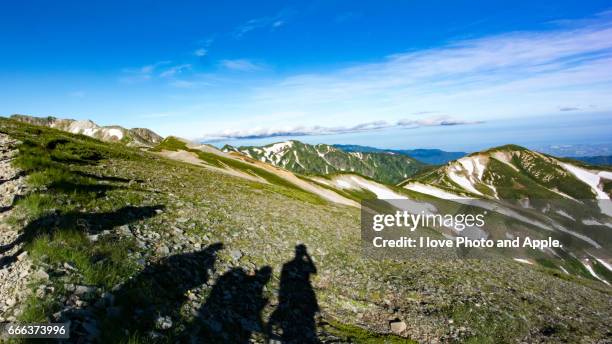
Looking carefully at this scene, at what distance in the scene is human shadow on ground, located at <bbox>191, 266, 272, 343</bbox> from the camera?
11.1 meters

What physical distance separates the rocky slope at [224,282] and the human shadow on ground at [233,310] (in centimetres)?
6

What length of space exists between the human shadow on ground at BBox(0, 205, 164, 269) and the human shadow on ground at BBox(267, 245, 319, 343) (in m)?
8.64

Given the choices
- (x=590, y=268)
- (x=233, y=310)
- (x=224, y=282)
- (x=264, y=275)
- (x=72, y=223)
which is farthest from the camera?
(x=590, y=268)

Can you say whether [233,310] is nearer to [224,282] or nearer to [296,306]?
[224,282]

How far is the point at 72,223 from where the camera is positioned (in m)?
14.5

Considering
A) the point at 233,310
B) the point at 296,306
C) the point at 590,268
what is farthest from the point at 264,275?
the point at 590,268

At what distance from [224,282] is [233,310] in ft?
7.31

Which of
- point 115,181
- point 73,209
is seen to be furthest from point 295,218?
point 73,209

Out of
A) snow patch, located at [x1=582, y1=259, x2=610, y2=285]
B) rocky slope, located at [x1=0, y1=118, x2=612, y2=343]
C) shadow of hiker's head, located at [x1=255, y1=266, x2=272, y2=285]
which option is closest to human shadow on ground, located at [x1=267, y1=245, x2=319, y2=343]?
rocky slope, located at [x1=0, y1=118, x2=612, y2=343]

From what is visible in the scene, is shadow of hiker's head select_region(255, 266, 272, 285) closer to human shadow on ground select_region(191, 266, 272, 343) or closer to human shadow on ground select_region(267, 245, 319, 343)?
human shadow on ground select_region(191, 266, 272, 343)

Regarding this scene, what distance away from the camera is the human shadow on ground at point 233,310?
36.5 feet

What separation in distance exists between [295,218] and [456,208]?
14646 centimetres

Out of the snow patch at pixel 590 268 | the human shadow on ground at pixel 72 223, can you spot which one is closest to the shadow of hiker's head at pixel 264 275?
the human shadow on ground at pixel 72 223

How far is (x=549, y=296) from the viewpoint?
2797cm
